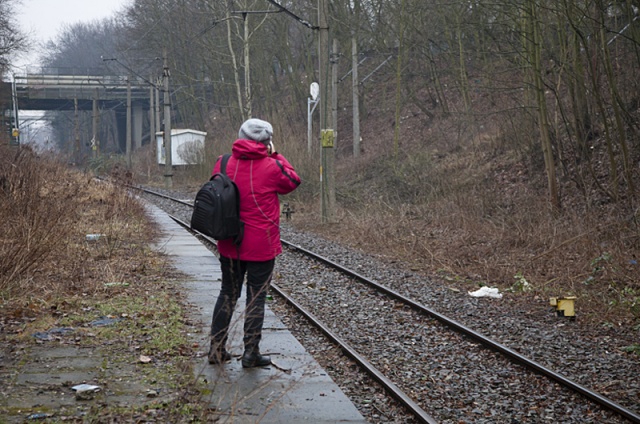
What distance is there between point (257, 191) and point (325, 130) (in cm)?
1468

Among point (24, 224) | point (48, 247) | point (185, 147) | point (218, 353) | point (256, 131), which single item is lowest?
point (218, 353)

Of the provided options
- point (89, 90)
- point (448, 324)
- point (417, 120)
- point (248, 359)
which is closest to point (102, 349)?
point (248, 359)

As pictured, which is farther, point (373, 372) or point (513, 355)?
point (513, 355)

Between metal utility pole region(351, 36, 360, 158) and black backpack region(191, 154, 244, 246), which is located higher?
metal utility pole region(351, 36, 360, 158)

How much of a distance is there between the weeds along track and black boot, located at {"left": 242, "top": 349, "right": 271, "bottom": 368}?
70 cm

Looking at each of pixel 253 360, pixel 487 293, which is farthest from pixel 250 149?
pixel 487 293

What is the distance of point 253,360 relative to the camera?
7.00 metres

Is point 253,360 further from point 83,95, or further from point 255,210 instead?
point 83,95

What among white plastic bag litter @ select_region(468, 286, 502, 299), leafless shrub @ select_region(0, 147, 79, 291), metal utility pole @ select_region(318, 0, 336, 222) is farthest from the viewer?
metal utility pole @ select_region(318, 0, 336, 222)

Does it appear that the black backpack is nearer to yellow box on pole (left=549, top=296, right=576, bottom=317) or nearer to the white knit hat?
the white knit hat

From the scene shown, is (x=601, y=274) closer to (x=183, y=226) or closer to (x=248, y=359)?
(x=248, y=359)

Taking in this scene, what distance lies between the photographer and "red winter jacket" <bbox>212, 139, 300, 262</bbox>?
685cm

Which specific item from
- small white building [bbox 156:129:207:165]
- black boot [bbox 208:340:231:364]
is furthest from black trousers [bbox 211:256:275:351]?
small white building [bbox 156:129:207:165]

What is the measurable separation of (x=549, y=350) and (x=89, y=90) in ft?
225
